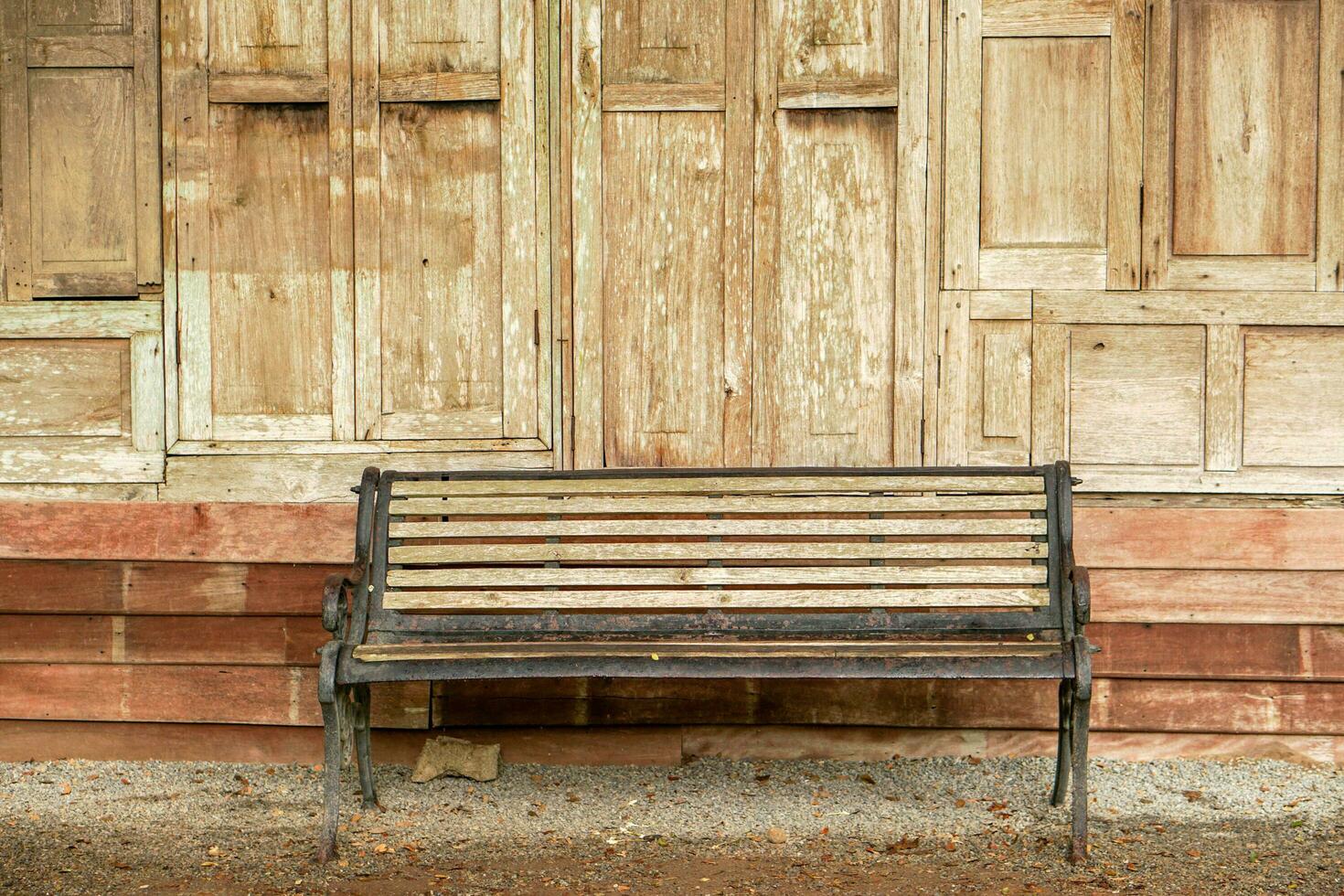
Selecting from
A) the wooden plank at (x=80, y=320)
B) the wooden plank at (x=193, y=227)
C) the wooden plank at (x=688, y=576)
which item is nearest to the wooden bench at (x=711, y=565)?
the wooden plank at (x=688, y=576)

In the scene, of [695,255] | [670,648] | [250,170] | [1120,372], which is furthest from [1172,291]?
[250,170]

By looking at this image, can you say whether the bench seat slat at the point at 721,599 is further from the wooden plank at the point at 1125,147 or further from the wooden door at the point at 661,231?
the wooden plank at the point at 1125,147

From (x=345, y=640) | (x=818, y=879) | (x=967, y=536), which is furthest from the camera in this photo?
(x=967, y=536)

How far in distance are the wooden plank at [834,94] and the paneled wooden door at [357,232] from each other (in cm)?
85

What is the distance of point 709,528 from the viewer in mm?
3967

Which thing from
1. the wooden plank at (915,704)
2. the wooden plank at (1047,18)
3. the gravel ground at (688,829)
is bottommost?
the gravel ground at (688,829)

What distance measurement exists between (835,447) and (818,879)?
1.48m

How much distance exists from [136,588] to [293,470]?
0.69m

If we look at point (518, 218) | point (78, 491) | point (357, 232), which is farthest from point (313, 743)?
point (518, 218)

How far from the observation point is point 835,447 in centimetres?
434

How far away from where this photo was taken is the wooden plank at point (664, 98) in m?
4.31

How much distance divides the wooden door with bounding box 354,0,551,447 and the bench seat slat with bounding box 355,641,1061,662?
3.06ft

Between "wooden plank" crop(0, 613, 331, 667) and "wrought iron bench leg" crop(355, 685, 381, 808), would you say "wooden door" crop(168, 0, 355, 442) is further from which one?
"wrought iron bench leg" crop(355, 685, 381, 808)

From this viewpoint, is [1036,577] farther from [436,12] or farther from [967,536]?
[436,12]
